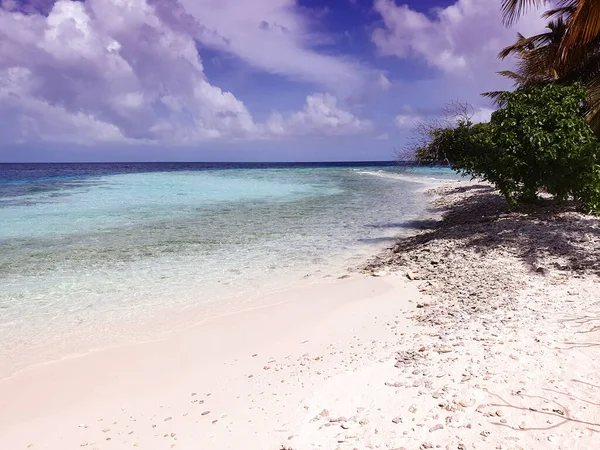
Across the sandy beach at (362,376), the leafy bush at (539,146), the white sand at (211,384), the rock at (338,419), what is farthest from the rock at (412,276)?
the rock at (338,419)

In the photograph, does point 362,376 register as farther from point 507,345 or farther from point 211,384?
point 211,384

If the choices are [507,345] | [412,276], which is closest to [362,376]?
[507,345]

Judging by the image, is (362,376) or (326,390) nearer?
(326,390)

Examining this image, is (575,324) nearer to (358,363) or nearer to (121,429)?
(358,363)

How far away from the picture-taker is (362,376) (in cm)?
417

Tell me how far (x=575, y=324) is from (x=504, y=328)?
29.4 inches

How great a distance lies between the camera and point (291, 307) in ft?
22.7

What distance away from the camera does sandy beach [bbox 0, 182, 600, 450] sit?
323 centimetres

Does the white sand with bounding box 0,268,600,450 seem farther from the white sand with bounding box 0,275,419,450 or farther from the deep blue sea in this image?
the deep blue sea

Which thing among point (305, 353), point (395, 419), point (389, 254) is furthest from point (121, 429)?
point (389, 254)

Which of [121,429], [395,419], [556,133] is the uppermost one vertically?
[556,133]

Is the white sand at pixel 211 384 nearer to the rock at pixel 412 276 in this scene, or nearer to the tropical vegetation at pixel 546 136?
the rock at pixel 412 276

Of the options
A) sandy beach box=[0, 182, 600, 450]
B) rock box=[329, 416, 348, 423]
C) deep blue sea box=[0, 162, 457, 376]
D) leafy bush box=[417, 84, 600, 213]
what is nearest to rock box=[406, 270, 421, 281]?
sandy beach box=[0, 182, 600, 450]

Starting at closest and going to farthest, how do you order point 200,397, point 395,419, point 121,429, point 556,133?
point 395,419 → point 121,429 → point 200,397 → point 556,133
